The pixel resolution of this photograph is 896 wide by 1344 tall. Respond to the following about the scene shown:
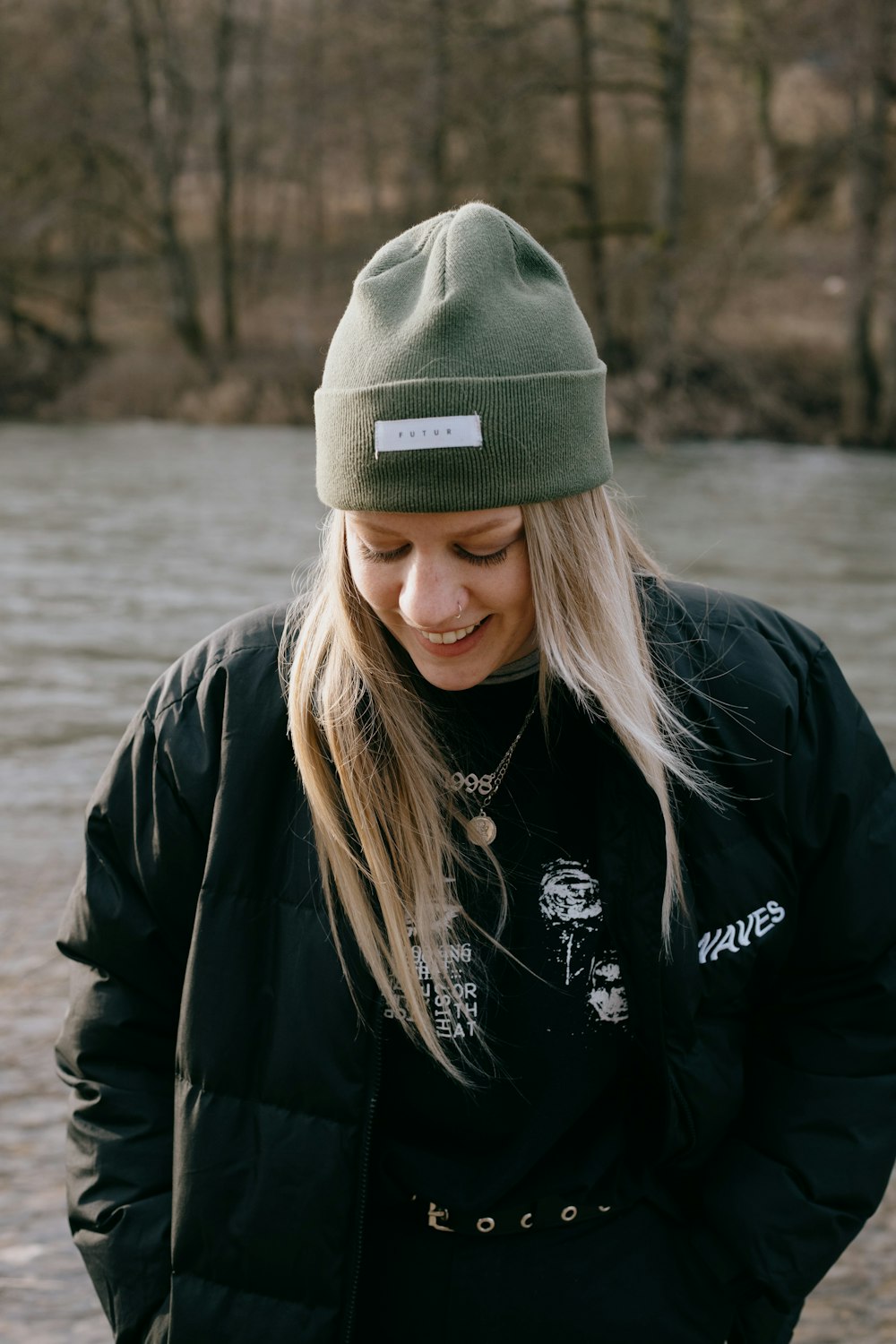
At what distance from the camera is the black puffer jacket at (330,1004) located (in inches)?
75.0

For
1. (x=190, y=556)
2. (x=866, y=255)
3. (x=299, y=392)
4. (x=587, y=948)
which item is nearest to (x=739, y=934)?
(x=587, y=948)

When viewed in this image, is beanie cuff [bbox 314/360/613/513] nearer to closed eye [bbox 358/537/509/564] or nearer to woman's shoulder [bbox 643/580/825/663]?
closed eye [bbox 358/537/509/564]

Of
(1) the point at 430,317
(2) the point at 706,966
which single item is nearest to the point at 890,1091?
(2) the point at 706,966

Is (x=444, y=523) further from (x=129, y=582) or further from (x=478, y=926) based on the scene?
(x=129, y=582)

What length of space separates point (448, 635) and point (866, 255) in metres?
22.4

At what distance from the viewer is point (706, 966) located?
196cm

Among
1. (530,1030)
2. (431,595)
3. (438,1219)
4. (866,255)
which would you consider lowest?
(438,1219)

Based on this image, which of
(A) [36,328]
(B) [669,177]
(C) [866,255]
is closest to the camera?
(C) [866,255]

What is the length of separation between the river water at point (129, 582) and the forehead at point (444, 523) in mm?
654

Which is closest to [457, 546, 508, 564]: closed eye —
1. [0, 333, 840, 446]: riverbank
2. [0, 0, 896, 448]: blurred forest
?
[0, 333, 840, 446]: riverbank

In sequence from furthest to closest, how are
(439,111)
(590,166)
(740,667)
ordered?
(590,166), (439,111), (740,667)

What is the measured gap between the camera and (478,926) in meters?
1.98

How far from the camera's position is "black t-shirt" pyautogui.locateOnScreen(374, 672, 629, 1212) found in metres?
1.96

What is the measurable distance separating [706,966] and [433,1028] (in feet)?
1.23
